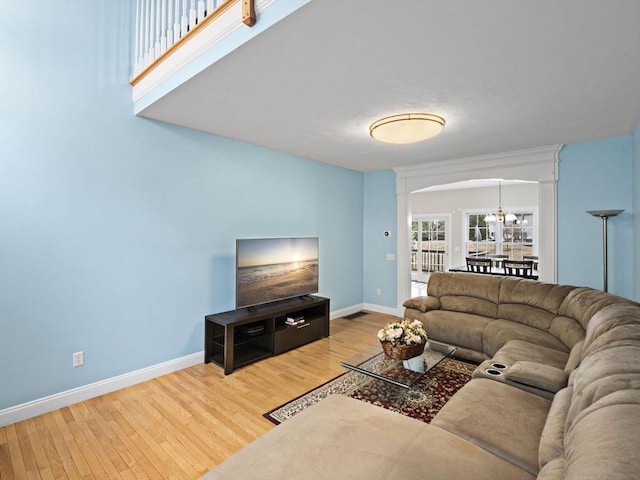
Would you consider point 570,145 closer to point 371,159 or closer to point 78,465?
point 371,159

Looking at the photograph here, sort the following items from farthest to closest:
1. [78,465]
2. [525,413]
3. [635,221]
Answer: [635,221] < [78,465] < [525,413]

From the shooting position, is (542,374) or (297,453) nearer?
(297,453)

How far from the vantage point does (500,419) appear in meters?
1.62

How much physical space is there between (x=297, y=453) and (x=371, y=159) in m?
4.07

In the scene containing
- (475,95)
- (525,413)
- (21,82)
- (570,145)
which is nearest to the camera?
(525,413)

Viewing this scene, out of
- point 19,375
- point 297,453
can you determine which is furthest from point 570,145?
point 19,375

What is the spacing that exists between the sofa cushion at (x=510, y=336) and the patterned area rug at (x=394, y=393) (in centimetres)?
33

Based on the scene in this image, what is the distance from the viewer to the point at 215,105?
8.91 ft

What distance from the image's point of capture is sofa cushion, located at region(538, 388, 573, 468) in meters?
1.19

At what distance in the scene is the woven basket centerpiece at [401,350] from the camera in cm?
256

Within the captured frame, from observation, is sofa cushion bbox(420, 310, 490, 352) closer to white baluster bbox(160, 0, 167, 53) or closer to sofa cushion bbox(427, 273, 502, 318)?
sofa cushion bbox(427, 273, 502, 318)

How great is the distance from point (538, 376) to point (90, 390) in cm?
336

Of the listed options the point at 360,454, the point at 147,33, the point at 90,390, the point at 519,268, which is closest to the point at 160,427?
the point at 90,390

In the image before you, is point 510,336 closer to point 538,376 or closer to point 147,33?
point 538,376
